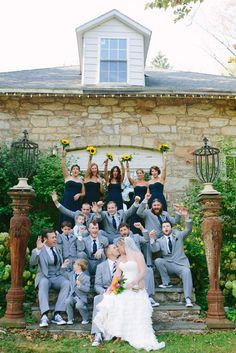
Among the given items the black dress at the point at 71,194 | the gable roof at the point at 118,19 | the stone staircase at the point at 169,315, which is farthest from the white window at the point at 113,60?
the stone staircase at the point at 169,315

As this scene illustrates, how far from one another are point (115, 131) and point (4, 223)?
338 cm

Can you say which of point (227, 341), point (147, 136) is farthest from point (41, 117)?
point (227, 341)

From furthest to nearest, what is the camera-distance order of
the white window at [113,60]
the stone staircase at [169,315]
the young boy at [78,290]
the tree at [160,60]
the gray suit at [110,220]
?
the tree at [160,60] < the white window at [113,60] < the gray suit at [110,220] < the young boy at [78,290] < the stone staircase at [169,315]

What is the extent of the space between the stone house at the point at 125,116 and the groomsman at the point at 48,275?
4036 mm

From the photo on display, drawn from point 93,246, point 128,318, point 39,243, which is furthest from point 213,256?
point 39,243

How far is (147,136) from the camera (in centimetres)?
1015

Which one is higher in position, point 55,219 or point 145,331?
point 55,219

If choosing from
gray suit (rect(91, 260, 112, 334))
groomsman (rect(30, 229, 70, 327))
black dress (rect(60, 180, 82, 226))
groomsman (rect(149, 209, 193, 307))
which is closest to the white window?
black dress (rect(60, 180, 82, 226))

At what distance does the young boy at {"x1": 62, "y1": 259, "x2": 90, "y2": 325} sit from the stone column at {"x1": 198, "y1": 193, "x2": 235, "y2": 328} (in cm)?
168

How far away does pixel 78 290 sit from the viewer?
19.0 ft

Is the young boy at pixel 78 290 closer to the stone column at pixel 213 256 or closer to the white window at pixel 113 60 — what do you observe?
the stone column at pixel 213 256

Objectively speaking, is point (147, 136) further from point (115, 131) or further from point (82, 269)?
point (82, 269)

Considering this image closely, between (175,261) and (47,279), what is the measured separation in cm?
193

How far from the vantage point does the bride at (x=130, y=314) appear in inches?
Answer: 202
